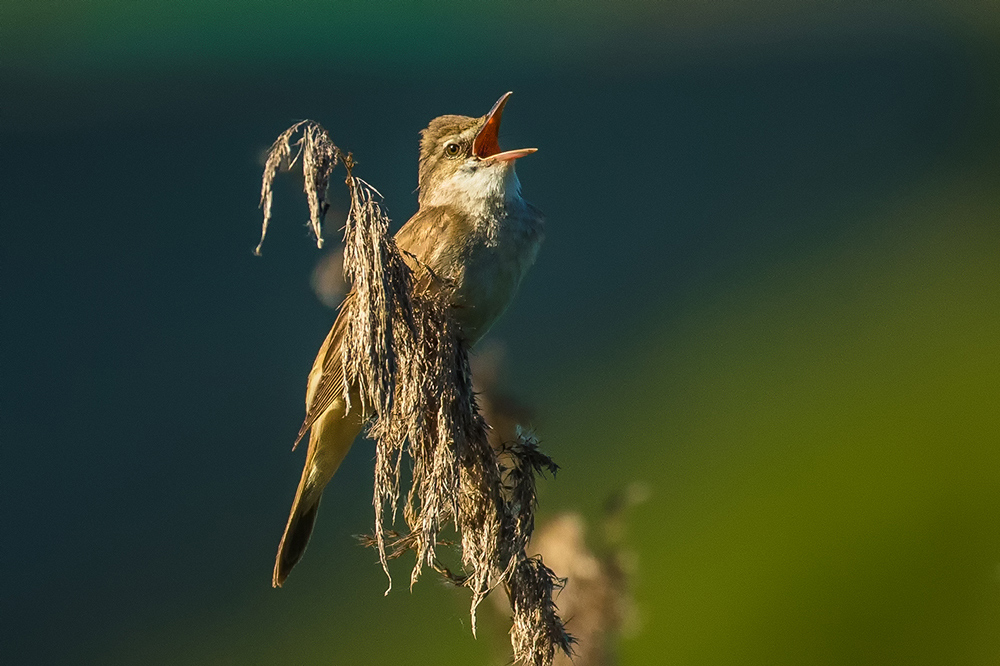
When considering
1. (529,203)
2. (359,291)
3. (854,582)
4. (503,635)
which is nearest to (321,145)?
(359,291)

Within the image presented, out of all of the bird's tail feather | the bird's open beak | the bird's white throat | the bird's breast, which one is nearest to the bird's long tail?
the bird's tail feather

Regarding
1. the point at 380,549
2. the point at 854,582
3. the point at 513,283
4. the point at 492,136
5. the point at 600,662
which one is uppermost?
the point at 492,136

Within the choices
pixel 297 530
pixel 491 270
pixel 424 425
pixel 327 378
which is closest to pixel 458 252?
pixel 491 270

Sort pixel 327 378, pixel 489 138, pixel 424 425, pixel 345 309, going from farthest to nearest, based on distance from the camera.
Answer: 1. pixel 489 138
2. pixel 327 378
3. pixel 345 309
4. pixel 424 425

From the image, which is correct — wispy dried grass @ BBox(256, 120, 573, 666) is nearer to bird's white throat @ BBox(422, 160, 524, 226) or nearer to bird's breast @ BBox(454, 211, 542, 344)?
bird's breast @ BBox(454, 211, 542, 344)

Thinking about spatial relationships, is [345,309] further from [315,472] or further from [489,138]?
[489,138]

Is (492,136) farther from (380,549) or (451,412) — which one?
(380,549)

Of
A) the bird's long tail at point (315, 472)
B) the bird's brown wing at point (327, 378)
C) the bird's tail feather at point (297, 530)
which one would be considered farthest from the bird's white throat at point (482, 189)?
the bird's tail feather at point (297, 530)
